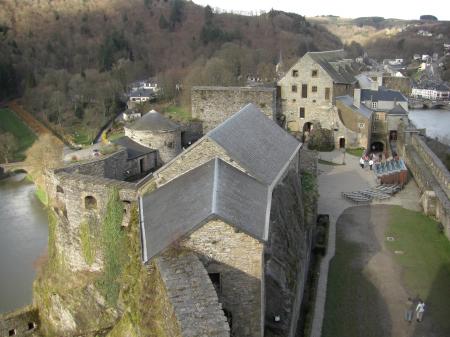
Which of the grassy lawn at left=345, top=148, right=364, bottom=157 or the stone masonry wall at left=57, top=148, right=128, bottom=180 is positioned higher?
the stone masonry wall at left=57, top=148, right=128, bottom=180

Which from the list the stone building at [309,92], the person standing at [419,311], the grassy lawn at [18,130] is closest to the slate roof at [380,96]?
the stone building at [309,92]

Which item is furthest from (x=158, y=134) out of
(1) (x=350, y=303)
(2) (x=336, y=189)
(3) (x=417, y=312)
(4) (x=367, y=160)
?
(4) (x=367, y=160)

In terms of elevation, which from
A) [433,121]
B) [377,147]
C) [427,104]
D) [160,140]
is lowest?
[427,104]

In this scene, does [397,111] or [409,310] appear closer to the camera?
[409,310]

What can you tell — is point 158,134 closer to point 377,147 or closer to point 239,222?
point 239,222

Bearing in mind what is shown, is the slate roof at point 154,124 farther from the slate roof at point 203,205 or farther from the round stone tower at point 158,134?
the slate roof at point 203,205

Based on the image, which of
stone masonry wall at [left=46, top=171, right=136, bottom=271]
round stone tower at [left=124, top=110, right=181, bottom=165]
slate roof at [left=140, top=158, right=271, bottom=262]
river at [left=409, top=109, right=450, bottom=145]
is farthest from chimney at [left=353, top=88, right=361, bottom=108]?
stone masonry wall at [left=46, top=171, right=136, bottom=271]

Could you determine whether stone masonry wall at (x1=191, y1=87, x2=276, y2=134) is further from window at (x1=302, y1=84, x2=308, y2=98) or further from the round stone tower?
window at (x1=302, y1=84, x2=308, y2=98)

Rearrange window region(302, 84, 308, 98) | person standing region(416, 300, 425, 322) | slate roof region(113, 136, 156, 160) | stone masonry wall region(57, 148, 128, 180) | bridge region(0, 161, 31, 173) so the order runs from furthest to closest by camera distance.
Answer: bridge region(0, 161, 31, 173) → window region(302, 84, 308, 98) → slate roof region(113, 136, 156, 160) → stone masonry wall region(57, 148, 128, 180) → person standing region(416, 300, 425, 322)
